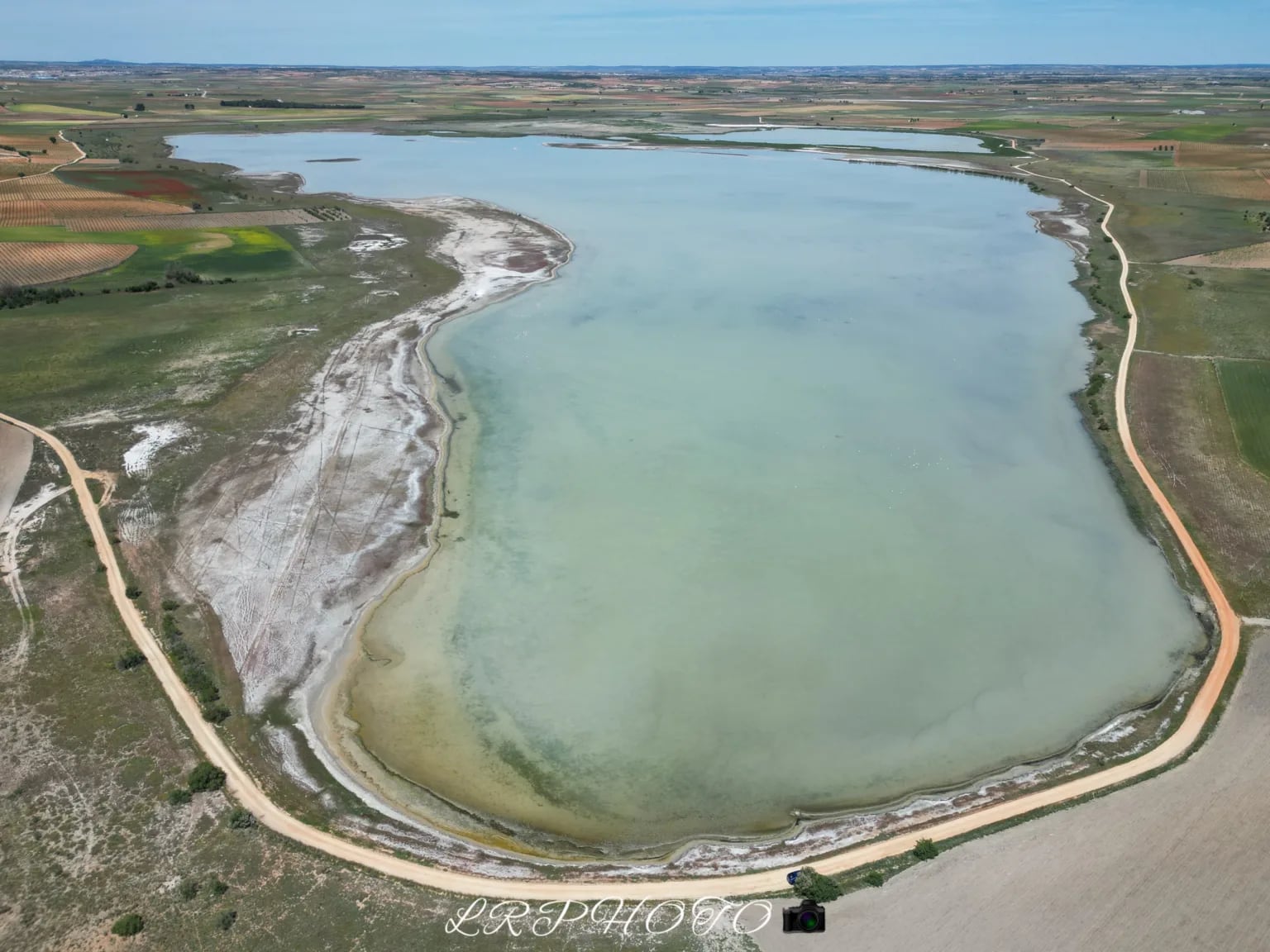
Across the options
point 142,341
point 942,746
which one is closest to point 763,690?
point 942,746

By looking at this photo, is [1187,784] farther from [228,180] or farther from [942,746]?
[228,180]

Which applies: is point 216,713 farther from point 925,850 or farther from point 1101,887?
point 1101,887

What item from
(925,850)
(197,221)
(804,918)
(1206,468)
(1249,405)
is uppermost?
(197,221)

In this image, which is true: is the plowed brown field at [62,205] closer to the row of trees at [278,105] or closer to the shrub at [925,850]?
the shrub at [925,850]

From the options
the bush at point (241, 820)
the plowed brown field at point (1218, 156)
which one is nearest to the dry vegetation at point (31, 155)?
the bush at point (241, 820)

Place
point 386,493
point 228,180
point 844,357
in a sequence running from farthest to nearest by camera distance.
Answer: point 228,180, point 844,357, point 386,493

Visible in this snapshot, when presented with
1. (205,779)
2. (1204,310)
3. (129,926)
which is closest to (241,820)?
(205,779)

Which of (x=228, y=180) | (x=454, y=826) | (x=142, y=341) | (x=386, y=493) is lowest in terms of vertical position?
(x=454, y=826)
